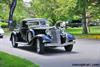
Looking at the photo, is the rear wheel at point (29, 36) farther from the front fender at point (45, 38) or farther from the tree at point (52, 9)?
the tree at point (52, 9)

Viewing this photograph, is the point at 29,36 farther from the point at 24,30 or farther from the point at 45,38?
the point at 45,38

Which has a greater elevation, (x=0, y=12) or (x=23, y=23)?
(x=23, y=23)

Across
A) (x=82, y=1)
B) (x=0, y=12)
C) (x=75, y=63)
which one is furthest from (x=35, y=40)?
(x=0, y=12)

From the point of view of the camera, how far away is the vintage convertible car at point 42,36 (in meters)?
17.8

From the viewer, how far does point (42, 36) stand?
17812mm

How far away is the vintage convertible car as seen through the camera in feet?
58.2

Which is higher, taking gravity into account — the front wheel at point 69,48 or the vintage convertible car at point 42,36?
the vintage convertible car at point 42,36

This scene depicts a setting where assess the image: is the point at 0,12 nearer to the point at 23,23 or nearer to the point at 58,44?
the point at 23,23

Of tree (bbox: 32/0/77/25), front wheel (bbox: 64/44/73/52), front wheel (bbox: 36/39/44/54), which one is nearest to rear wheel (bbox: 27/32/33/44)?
front wheel (bbox: 36/39/44/54)

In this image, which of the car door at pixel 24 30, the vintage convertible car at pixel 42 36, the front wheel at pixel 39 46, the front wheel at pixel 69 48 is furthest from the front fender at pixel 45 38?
the car door at pixel 24 30

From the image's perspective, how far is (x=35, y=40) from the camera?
18.5 meters

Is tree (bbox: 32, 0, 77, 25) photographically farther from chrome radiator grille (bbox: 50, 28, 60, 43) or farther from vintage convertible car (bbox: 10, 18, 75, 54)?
chrome radiator grille (bbox: 50, 28, 60, 43)

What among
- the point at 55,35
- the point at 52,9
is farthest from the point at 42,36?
the point at 52,9

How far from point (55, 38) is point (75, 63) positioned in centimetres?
438
